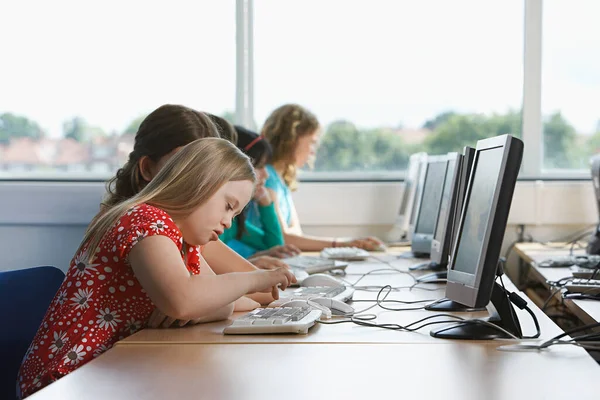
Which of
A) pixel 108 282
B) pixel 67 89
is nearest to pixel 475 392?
pixel 108 282

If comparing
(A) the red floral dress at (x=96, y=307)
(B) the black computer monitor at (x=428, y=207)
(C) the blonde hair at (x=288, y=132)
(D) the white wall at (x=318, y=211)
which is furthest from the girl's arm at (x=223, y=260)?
(C) the blonde hair at (x=288, y=132)

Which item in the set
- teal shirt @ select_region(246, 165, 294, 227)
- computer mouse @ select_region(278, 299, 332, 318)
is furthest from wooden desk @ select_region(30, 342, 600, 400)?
teal shirt @ select_region(246, 165, 294, 227)

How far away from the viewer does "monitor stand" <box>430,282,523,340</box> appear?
1737mm

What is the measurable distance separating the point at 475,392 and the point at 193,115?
1551 millimetres

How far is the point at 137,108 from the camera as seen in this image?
4977 millimetres

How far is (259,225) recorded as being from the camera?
4047 millimetres

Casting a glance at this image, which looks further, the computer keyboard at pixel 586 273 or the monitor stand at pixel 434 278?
the monitor stand at pixel 434 278

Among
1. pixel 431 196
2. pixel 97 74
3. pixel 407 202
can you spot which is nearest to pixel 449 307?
pixel 431 196

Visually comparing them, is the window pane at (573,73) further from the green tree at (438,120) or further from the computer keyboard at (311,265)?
the computer keyboard at (311,265)

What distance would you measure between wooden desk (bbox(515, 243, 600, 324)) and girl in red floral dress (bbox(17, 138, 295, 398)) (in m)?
0.74

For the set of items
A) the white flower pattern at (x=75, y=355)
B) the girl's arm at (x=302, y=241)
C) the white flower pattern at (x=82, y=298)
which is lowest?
the girl's arm at (x=302, y=241)

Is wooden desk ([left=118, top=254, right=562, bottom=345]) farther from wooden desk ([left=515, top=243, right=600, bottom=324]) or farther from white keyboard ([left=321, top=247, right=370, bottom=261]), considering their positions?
white keyboard ([left=321, top=247, right=370, bottom=261])

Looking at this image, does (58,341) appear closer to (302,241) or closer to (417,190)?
(302,241)

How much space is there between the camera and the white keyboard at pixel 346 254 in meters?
3.68
